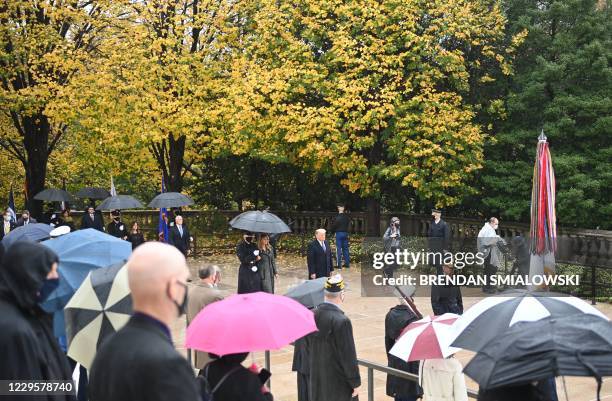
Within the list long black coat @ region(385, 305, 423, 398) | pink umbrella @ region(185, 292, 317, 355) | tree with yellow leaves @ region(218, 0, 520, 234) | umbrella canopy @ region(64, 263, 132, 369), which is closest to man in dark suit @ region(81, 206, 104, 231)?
tree with yellow leaves @ region(218, 0, 520, 234)

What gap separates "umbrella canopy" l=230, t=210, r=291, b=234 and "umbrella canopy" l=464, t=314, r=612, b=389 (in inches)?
436

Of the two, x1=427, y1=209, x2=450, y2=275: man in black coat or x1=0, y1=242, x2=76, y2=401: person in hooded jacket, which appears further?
x1=427, y1=209, x2=450, y2=275: man in black coat

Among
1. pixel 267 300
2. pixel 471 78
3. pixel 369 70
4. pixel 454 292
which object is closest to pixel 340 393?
pixel 267 300

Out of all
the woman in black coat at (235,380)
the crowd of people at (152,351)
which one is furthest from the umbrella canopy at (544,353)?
the crowd of people at (152,351)

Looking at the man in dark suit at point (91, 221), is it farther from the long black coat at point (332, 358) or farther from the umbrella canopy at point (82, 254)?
the long black coat at point (332, 358)

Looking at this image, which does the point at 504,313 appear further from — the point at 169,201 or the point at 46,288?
the point at 169,201

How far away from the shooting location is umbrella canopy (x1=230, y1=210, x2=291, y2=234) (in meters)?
15.6

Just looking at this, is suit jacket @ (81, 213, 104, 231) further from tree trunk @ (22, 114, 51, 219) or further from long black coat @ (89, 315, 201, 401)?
long black coat @ (89, 315, 201, 401)

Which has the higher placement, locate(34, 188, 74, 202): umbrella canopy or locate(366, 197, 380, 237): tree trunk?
locate(34, 188, 74, 202): umbrella canopy

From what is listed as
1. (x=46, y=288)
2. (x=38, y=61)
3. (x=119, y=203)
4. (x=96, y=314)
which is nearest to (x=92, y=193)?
(x=119, y=203)

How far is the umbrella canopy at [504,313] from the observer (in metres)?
5.73

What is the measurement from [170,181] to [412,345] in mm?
21105

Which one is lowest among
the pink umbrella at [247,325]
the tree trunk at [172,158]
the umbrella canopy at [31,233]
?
the pink umbrella at [247,325]

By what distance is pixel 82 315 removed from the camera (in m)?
6.36
